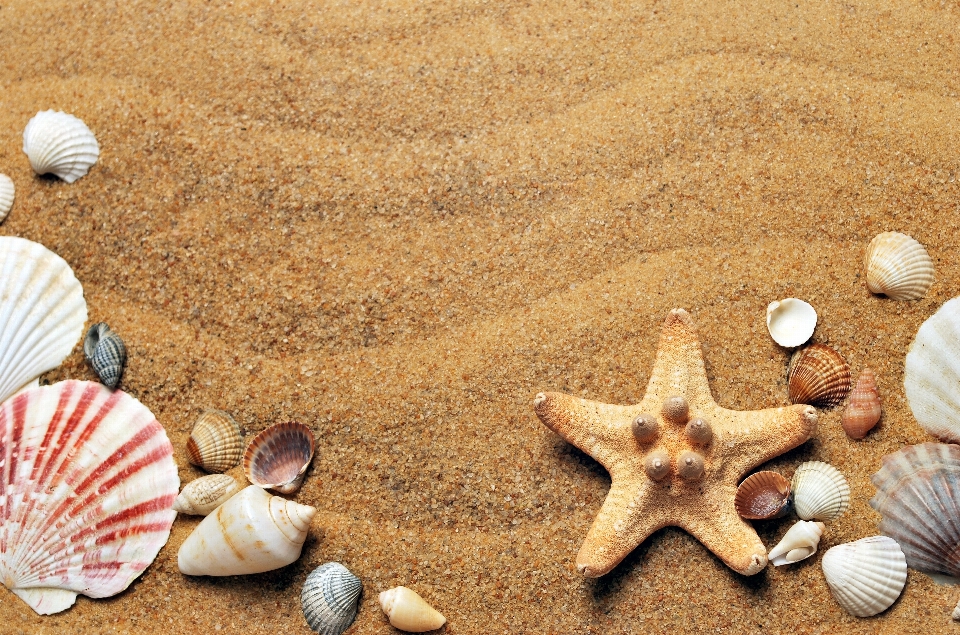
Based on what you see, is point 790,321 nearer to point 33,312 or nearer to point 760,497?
point 760,497

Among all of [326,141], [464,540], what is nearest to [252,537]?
[464,540]

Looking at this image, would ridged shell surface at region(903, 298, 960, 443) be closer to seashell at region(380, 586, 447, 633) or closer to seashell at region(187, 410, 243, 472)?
seashell at region(380, 586, 447, 633)

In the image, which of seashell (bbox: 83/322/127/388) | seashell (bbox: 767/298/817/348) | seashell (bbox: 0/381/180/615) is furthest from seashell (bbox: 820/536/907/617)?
seashell (bbox: 83/322/127/388)

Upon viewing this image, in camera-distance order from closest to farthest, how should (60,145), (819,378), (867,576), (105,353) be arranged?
(867,576)
(819,378)
(105,353)
(60,145)

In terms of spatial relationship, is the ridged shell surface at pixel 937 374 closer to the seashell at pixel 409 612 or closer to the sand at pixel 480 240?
the sand at pixel 480 240

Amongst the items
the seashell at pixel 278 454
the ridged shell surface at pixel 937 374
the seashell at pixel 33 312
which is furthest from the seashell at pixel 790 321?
the seashell at pixel 33 312

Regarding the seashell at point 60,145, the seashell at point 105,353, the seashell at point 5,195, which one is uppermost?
the seashell at point 60,145

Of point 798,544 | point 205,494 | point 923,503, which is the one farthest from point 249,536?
point 923,503
